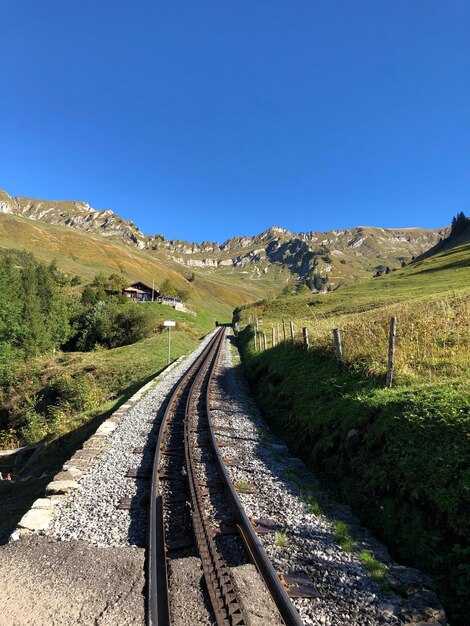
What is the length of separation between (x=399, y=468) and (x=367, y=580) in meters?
2.10

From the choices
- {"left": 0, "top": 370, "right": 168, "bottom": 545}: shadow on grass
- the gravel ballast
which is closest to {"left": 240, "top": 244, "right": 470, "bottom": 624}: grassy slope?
the gravel ballast

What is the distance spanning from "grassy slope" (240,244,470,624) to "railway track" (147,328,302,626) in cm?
222

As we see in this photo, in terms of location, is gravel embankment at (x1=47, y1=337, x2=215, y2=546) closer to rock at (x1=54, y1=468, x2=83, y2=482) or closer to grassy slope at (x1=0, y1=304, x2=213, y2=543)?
rock at (x1=54, y1=468, x2=83, y2=482)

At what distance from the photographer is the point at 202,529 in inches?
228

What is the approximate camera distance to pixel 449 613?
14.1 feet

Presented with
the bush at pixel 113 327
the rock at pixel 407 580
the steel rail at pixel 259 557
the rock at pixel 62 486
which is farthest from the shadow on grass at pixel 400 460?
the bush at pixel 113 327

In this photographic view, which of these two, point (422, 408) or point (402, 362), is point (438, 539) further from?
point (402, 362)

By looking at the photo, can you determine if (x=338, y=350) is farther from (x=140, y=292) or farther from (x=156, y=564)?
(x=140, y=292)

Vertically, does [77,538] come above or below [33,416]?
Answer: above

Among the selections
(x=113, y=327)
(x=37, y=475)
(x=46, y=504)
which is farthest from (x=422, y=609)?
(x=113, y=327)

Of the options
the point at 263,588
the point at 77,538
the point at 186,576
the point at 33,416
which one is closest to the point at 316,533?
the point at 263,588

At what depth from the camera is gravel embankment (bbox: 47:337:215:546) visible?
584 cm

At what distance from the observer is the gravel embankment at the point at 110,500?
5.84m

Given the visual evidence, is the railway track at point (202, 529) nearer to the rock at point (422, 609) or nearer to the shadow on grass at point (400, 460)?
the rock at point (422, 609)
